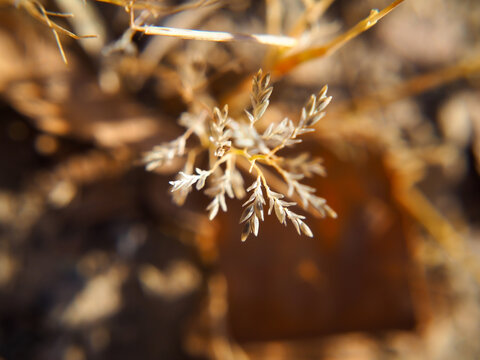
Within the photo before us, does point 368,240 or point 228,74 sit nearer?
point 228,74

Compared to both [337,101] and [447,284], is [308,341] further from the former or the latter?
[337,101]

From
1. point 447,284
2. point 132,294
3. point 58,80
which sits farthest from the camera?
point 447,284

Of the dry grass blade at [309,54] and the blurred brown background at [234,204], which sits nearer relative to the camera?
the dry grass blade at [309,54]

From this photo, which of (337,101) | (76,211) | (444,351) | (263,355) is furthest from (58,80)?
(444,351)

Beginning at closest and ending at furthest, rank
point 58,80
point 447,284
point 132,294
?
1. point 58,80
2. point 132,294
3. point 447,284

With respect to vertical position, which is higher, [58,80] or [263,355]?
[58,80]

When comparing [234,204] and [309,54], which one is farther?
[234,204]

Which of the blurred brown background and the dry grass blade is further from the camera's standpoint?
the blurred brown background

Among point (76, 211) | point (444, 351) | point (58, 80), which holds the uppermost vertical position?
point (58, 80)
